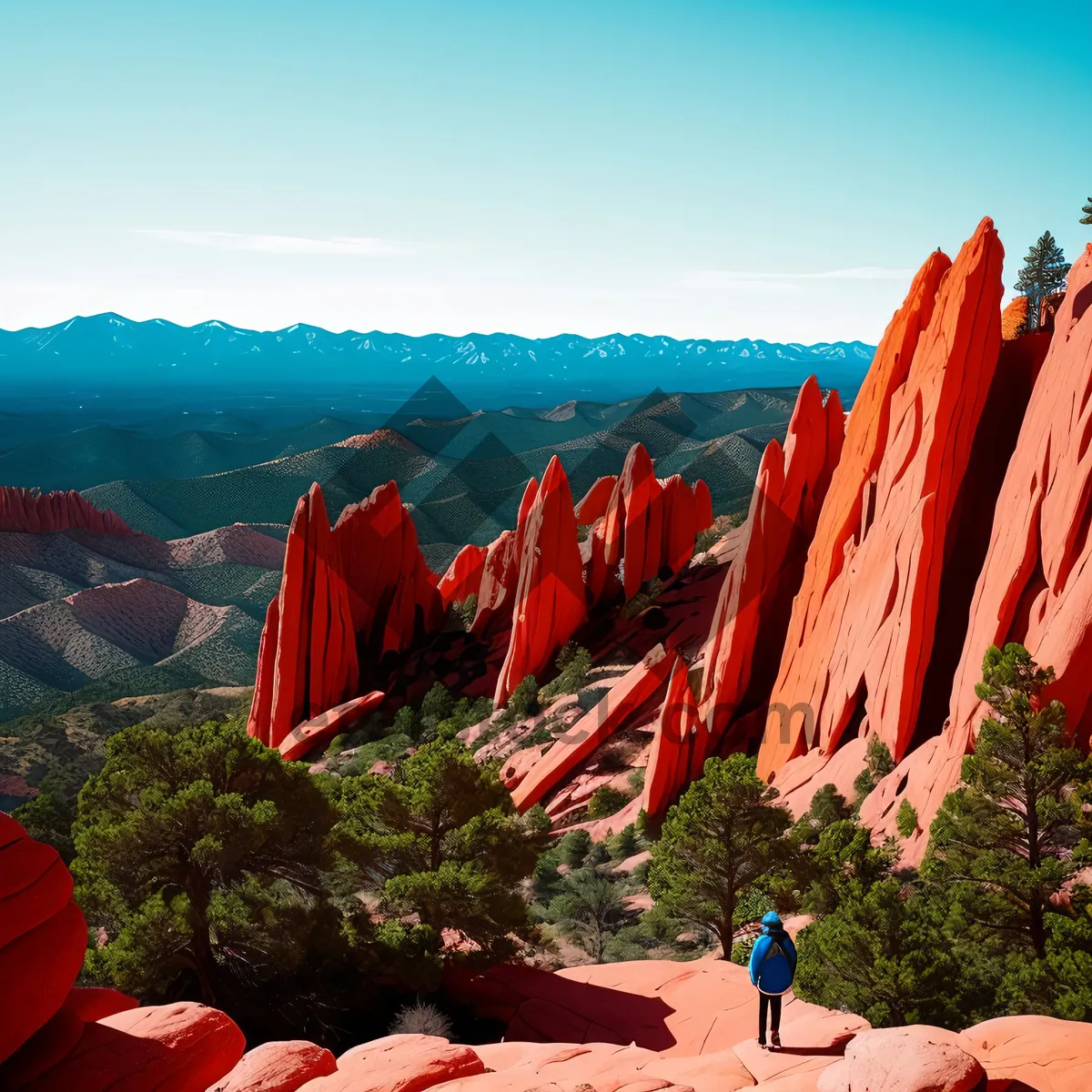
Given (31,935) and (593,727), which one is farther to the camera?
(593,727)

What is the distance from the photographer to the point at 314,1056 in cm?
1191

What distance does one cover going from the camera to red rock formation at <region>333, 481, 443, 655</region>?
2026 inches

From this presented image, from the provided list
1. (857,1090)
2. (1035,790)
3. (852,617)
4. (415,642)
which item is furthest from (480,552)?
(857,1090)

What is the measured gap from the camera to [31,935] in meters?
9.62

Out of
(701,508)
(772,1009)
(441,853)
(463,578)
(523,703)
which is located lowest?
(523,703)

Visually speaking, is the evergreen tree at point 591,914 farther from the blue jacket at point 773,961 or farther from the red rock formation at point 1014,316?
the red rock formation at point 1014,316

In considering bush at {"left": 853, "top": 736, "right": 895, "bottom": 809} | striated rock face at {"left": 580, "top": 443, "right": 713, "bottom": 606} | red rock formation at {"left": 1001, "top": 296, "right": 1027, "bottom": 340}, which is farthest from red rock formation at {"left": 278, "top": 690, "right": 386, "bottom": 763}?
red rock formation at {"left": 1001, "top": 296, "right": 1027, "bottom": 340}

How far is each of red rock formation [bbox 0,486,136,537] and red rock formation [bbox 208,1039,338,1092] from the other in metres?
136

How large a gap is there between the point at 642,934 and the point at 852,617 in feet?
37.9

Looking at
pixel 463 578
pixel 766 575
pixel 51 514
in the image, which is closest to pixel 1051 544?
pixel 766 575

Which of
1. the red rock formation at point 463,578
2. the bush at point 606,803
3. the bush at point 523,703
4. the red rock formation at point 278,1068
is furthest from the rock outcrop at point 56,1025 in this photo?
the red rock formation at point 463,578

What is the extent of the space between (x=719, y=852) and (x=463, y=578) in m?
38.0

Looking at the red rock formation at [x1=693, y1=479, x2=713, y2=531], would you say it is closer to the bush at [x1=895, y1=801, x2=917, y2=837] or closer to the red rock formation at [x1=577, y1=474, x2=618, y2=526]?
the red rock formation at [x1=577, y1=474, x2=618, y2=526]

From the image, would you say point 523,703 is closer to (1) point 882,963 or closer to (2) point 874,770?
(2) point 874,770
